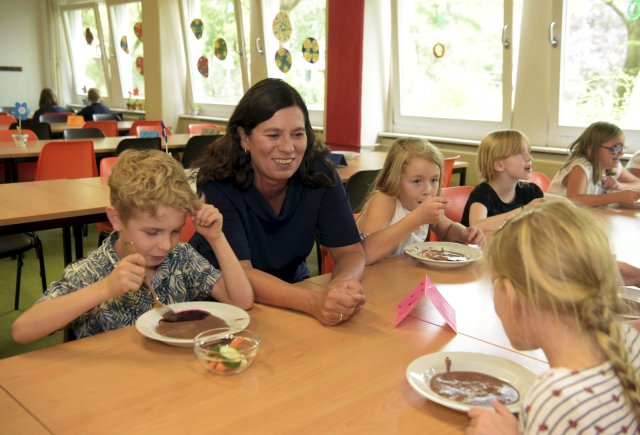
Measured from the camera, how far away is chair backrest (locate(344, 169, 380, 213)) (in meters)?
3.47

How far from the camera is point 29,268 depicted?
14.2 ft

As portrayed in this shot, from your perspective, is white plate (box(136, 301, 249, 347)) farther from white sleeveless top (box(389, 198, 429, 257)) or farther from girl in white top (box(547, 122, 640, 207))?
girl in white top (box(547, 122, 640, 207))

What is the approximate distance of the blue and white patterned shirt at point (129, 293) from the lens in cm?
152

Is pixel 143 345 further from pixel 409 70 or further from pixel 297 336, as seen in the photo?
pixel 409 70

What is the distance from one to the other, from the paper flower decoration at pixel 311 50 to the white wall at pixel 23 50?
628 cm

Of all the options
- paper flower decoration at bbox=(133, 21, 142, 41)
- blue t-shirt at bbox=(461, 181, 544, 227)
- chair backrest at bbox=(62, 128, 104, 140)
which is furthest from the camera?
paper flower decoration at bbox=(133, 21, 142, 41)

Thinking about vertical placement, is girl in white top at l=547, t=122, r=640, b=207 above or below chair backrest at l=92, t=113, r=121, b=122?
below

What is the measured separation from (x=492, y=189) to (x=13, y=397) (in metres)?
2.37

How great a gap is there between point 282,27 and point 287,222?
532 cm

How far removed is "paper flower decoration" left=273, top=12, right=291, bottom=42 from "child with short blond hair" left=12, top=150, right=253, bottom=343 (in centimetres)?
551

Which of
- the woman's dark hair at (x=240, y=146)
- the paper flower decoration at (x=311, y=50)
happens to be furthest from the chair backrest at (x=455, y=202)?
the paper flower decoration at (x=311, y=50)

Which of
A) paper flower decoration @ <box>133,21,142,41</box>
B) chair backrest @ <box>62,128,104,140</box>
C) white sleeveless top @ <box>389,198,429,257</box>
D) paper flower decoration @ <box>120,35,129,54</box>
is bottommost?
white sleeveless top @ <box>389,198,429,257</box>

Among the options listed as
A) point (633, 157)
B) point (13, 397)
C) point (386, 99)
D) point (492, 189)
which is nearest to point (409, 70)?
point (386, 99)

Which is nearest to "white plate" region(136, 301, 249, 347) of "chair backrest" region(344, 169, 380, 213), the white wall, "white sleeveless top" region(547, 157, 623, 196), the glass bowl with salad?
the glass bowl with salad
